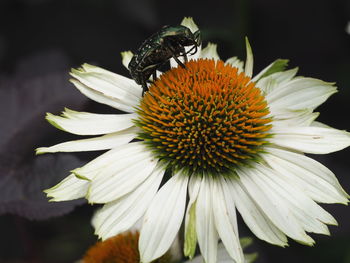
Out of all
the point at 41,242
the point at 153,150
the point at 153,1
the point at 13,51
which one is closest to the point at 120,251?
the point at 153,150

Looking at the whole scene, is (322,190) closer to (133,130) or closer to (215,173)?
(215,173)

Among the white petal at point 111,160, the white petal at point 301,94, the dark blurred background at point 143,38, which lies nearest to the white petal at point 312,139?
the white petal at point 301,94

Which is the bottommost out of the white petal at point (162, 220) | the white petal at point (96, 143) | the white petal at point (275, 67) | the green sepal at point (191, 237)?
the green sepal at point (191, 237)

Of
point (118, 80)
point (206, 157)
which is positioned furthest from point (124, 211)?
point (118, 80)

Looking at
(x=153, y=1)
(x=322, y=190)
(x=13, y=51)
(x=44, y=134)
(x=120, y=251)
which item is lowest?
(x=322, y=190)

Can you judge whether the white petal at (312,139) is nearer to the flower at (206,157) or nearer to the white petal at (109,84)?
the flower at (206,157)

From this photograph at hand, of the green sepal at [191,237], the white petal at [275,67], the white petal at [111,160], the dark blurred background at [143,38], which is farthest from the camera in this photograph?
the dark blurred background at [143,38]
